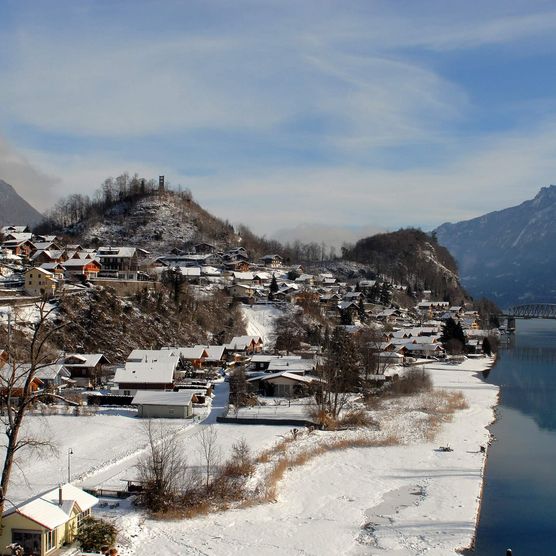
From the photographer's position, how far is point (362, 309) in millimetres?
85688

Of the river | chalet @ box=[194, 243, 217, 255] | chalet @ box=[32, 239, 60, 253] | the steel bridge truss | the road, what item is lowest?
the river

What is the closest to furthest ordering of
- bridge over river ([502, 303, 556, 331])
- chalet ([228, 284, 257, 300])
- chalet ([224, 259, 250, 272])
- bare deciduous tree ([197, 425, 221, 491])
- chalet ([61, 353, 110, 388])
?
1. bare deciduous tree ([197, 425, 221, 491])
2. chalet ([61, 353, 110, 388])
3. chalet ([228, 284, 257, 300])
4. chalet ([224, 259, 250, 272])
5. bridge over river ([502, 303, 556, 331])

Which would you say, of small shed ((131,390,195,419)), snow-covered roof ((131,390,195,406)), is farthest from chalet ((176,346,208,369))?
small shed ((131,390,195,419))

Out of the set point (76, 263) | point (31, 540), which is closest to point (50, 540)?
point (31, 540)

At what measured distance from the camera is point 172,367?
41875mm

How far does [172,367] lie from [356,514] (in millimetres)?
22542

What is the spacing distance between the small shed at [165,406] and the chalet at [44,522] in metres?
17.5

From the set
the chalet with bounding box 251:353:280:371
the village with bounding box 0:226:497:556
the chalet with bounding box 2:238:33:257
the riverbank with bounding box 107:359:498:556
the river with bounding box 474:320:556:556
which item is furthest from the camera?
the chalet with bounding box 2:238:33:257

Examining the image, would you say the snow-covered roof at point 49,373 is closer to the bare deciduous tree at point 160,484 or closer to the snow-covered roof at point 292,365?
the snow-covered roof at point 292,365

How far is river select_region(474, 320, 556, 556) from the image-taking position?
19953 mm

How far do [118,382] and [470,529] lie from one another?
25405 mm

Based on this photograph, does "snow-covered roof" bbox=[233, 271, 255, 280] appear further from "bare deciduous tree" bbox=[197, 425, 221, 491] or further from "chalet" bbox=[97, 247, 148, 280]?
"bare deciduous tree" bbox=[197, 425, 221, 491]

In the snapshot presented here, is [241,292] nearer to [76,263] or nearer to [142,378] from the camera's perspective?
[76,263]

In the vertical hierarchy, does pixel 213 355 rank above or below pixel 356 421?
above
